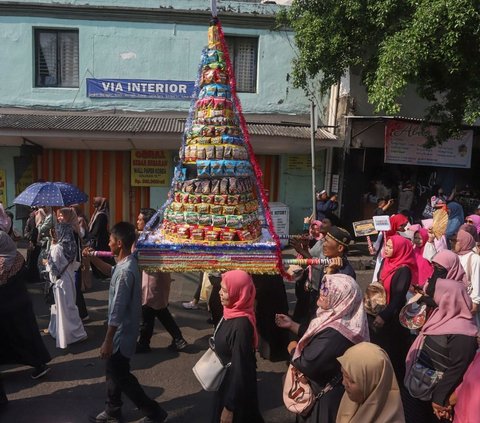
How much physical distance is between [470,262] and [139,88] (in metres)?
8.92

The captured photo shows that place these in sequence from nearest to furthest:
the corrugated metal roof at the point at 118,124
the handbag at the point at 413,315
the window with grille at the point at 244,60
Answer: the handbag at the point at 413,315 → the corrugated metal roof at the point at 118,124 → the window with grille at the point at 244,60

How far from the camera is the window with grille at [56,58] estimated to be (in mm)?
10883

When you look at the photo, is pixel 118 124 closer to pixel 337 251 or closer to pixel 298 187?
pixel 298 187

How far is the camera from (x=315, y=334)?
9.01 feet

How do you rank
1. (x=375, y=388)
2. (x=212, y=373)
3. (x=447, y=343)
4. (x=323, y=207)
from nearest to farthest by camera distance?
(x=375, y=388) → (x=447, y=343) → (x=212, y=373) → (x=323, y=207)

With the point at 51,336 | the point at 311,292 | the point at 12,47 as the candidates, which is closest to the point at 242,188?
the point at 311,292

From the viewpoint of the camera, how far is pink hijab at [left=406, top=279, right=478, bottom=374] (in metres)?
2.95

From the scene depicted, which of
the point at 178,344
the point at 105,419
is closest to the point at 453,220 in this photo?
the point at 178,344

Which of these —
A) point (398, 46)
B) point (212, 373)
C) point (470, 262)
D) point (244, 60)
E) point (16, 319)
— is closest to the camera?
point (212, 373)

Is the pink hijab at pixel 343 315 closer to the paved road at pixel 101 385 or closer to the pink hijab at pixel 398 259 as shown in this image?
the pink hijab at pixel 398 259

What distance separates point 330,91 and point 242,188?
832 centimetres

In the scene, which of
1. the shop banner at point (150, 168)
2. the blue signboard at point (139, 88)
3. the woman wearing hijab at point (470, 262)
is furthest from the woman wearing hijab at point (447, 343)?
the blue signboard at point (139, 88)

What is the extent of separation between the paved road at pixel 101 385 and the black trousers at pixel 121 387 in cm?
26

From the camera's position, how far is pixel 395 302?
386 cm
